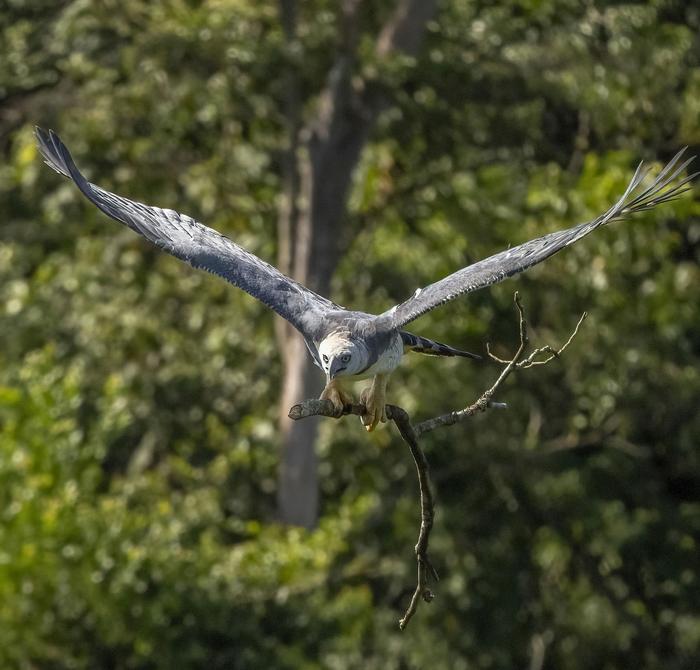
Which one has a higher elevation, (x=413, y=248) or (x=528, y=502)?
(x=413, y=248)

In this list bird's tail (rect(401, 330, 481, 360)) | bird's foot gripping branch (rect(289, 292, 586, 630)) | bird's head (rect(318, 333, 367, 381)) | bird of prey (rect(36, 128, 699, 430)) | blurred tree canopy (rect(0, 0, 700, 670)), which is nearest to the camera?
bird's foot gripping branch (rect(289, 292, 586, 630))

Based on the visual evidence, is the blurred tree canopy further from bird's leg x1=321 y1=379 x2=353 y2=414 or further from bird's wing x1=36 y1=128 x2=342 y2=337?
bird's leg x1=321 y1=379 x2=353 y2=414

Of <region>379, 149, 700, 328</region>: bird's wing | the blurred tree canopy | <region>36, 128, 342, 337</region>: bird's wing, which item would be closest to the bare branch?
<region>379, 149, 700, 328</region>: bird's wing

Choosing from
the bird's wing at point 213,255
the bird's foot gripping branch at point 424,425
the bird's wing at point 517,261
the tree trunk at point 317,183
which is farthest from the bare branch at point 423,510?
the tree trunk at point 317,183

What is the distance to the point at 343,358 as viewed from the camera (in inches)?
244

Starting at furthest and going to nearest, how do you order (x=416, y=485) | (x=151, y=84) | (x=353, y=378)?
1. (x=416, y=485)
2. (x=151, y=84)
3. (x=353, y=378)

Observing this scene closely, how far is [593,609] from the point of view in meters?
17.5

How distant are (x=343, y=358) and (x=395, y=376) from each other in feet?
33.6

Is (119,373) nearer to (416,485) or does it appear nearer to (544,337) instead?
(416,485)

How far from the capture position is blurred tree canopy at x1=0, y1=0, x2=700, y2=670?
15.0 m

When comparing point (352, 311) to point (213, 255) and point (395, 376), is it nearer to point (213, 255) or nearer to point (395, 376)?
point (213, 255)

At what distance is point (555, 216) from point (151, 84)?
3692mm

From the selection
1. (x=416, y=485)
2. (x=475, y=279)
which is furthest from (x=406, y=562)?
(x=475, y=279)

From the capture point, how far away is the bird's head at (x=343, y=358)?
6.20 metres
